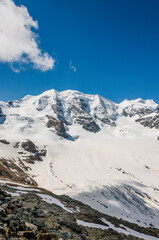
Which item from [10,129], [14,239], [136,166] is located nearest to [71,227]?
[14,239]

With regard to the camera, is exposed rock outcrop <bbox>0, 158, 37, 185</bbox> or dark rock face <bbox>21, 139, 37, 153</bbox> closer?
exposed rock outcrop <bbox>0, 158, 37, 185</bbox>

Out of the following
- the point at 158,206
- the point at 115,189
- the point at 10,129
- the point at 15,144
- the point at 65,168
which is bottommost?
the point at 158,206

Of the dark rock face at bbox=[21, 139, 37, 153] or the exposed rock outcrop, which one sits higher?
the dark rock face at bbox=[21, 139, 37, 153]

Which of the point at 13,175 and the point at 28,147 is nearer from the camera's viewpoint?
the point at 13,175

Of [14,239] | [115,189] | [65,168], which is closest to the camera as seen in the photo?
[14,239]

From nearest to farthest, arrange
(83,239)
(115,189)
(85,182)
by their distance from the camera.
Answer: (83,239)
(115,189)
(85,182)

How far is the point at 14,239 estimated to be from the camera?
7043 mm

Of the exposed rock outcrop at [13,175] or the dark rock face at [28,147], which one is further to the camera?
the dark rock face at [28,147]

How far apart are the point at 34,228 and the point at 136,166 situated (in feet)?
365

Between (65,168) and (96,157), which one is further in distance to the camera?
(96,157)

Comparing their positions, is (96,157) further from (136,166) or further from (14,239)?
(14,239)

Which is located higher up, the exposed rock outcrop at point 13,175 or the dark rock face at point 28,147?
the dark rock face at point 28,147

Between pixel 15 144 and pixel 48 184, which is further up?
pixel 15 144

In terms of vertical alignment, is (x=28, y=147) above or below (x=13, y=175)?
above
